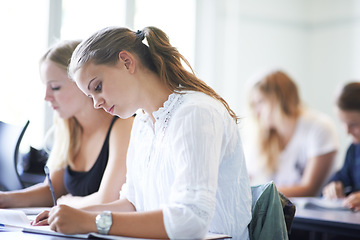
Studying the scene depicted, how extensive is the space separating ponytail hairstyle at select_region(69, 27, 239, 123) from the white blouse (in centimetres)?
6

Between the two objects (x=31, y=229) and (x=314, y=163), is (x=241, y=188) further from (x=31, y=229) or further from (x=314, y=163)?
(x=314, y=163)

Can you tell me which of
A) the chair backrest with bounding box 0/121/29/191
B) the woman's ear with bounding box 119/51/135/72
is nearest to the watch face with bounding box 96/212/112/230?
the woman's ear with bounding box 119/51/135/72

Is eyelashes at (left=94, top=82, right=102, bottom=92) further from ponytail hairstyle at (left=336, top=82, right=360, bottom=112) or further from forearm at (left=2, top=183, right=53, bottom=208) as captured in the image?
ponytail hairstyle at (left=336, top=82, right=360, bottom=112)

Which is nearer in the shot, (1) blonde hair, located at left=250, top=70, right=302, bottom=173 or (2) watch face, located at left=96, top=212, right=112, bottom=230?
(2) watch face, located at left=96, top=212, right=112, bottom=230

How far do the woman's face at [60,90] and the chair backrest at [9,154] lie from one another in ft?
0.69

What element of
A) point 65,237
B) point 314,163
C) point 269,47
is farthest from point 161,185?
point 269,47

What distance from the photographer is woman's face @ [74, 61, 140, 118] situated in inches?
58.7

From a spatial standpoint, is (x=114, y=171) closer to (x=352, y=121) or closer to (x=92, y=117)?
(x=92, y=117)

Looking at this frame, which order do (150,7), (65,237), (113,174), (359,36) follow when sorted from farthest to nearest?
(359,36) < (150,7) < (113,174) < (65,237)

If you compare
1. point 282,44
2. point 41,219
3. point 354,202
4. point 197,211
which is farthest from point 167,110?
point 282,44

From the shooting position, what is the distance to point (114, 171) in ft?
6.24

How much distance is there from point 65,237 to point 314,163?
2.35 m

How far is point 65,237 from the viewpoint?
4.27 feet

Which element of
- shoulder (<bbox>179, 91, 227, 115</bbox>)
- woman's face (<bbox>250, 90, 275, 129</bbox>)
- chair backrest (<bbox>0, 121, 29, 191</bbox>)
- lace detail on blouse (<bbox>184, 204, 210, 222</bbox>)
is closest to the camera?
lace detail on blouse (<bbox>184, 204, 210, 222</bbox>)
